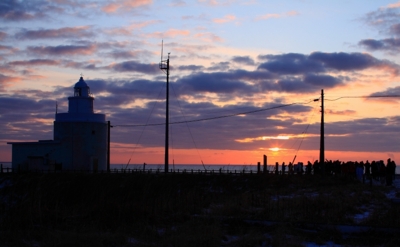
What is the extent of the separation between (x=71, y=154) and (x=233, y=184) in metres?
21.7

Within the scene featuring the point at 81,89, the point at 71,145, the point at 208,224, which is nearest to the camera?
the point at 208,224

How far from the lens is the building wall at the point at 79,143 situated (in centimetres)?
5728

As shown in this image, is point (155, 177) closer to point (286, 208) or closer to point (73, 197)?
point (73, 197)

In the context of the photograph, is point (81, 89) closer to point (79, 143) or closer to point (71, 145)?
point (79, 143)

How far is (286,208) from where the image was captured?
1939 cm

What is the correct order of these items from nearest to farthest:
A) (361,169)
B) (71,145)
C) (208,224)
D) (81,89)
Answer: (208,224), (361,169), (71,145), (81,89)

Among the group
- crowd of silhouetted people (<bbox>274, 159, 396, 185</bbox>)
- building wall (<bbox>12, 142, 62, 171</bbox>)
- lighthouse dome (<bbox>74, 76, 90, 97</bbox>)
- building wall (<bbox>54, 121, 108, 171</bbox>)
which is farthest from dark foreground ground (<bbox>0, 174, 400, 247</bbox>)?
lighthouse dome (<bbox>74, 76, 90, 97</bbox>)

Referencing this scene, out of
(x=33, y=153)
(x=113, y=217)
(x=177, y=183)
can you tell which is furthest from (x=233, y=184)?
(x=113, y=217)

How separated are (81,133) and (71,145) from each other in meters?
1.87

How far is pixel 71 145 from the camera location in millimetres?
57438

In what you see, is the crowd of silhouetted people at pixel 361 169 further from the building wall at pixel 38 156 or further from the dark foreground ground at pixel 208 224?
the building wall at pixel 38 156

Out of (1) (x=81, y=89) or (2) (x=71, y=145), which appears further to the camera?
(1) (x=81, y=89)

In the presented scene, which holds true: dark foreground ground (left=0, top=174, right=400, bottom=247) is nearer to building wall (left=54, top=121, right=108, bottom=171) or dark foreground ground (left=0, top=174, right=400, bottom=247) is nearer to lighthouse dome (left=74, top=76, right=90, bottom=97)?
building wall (left=54, top=121, right=108, bottom=171)

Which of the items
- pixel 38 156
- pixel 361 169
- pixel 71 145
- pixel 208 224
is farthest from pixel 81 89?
pixel 208 224
